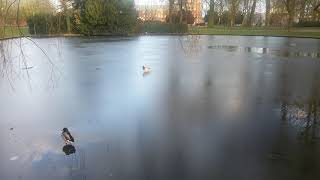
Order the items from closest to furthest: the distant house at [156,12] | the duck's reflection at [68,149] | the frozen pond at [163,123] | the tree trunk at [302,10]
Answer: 1. the frozen pond at [163,123]
2. the duck's reflection at [68,149]
3. the distant house at [156,12]
4. the tree trunk at [302,10]

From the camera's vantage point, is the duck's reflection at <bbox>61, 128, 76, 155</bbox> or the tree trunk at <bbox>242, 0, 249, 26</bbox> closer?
the duck's reflection at <bbox>61, 128, 76, 155</bbox>

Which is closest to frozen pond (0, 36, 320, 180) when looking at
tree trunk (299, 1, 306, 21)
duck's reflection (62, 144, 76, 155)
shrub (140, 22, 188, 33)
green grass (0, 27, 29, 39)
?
duck's reflection (62, 144, 76, 155)

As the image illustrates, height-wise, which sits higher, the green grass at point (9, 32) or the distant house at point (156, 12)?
the distant house at point (156, 12)

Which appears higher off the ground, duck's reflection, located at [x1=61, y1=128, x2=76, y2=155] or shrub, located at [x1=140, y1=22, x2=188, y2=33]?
shrub, located at [x1=140, y1=22, x2=188, y2=33]

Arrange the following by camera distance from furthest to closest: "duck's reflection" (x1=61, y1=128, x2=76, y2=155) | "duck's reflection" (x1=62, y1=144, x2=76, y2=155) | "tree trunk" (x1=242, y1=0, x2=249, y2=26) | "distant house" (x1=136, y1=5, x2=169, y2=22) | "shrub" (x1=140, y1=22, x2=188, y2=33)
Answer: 1. "tree trunk" (x1=242, y1=0, x2=249, y2=26)
2. "shrub" (x1=140, y1=22, x2=188, y2=33)
3. "distant house" (x1=136, y1=5, x2=169, y2=22)
4. "duck's reflection" (x1=61, y1=128, x2=76, y2=155)
5. "duck's reflection" (x1=62, y1=144, x2=76, y2=155)

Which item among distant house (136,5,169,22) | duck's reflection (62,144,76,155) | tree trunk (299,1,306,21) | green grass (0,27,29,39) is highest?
tree trunk (299,1,306,21)

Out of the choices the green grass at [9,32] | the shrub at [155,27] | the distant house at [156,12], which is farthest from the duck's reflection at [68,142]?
the shrub at [155,27]

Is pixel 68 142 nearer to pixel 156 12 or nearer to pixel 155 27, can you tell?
pixel 156 12

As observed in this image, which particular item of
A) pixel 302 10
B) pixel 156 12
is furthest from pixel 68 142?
pixel 302 10

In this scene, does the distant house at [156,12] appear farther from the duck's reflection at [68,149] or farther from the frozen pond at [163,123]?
the duck's reflection at [68,149]

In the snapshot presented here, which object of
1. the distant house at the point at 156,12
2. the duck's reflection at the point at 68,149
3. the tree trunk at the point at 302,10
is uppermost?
the tree trunk at the point at 302,10

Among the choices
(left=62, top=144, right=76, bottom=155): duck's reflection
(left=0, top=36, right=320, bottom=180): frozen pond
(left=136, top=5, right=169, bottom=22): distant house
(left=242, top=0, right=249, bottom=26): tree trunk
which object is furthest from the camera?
(left=242, top=0, right=249, bottom=26): tree trunk

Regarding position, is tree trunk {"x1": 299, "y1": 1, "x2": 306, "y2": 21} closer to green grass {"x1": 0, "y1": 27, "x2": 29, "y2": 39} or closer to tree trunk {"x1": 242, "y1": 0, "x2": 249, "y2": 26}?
tree trunk {"x1": 242, "y1": 0, "x2": 249, "y2": 26}

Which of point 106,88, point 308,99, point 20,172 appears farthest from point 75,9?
point 20,172
